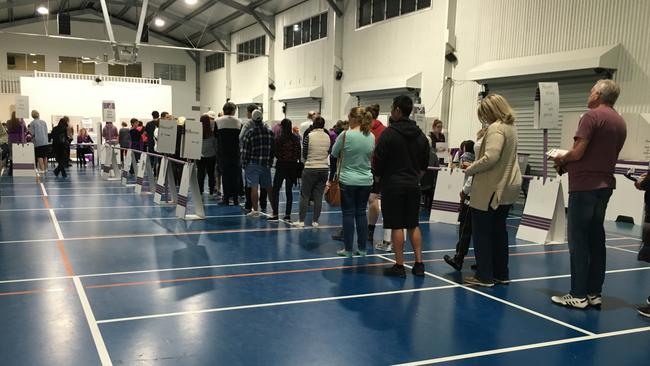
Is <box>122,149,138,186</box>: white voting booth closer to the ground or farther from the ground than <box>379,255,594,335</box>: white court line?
farther from the ground

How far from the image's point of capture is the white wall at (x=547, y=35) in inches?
358

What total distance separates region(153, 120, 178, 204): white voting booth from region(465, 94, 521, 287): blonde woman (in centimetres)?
549

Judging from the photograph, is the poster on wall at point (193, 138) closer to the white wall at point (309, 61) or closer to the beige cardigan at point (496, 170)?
the beige cardigan at point (496, 170)

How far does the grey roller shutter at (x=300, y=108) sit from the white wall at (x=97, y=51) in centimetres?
788

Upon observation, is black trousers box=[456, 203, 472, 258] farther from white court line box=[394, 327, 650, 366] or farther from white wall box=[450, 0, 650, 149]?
white wall box=[450, 0, 650, 149]

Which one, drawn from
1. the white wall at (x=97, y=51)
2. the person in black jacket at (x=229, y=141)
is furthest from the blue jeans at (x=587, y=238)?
the white wall at (x=97, y=51)

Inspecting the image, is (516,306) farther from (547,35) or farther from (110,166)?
(110,166)

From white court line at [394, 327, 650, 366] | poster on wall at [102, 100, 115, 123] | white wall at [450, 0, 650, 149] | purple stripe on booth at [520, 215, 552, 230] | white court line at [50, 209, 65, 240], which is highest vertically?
white wall at [450, 0, 650, 149]

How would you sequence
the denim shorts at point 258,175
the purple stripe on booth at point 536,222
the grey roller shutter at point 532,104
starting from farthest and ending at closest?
1. the grey roller shutter at point 532,104
2. the denim shorts at point 258,175
3. the purple stripe on booth at point 536,222

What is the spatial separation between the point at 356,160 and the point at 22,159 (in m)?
11.5

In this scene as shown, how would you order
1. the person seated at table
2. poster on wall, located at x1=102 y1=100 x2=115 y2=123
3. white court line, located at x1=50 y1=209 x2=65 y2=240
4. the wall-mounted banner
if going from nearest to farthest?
white court line, located at x1=50 y1=209 x2=65 y2=240 → the wall-mounted banner → poster on wall, located at x1=102 y1=100 x2=115 y2=123 → the person seated at table

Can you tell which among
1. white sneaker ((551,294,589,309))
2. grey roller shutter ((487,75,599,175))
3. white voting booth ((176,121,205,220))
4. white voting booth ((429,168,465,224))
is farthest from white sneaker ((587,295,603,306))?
grey roller shutter ((487,75,599,175))

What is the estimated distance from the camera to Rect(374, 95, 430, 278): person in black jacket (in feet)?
15.6

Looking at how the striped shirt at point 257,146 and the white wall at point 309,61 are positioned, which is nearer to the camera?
the striped shirt at point 257,146
